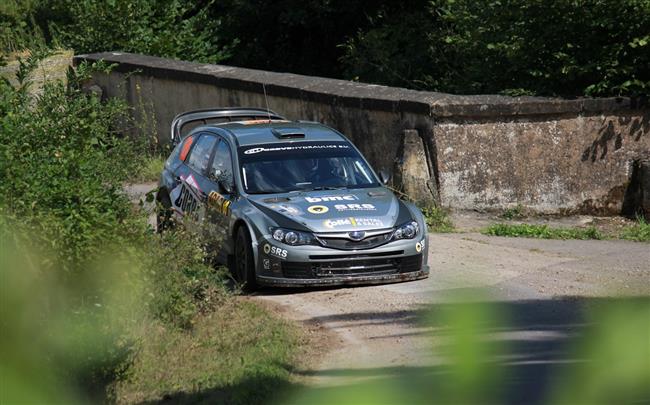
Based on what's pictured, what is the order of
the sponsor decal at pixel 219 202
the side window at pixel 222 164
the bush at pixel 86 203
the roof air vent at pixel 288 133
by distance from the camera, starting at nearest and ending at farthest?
the bush at pixel 86 203 → the sponsor decal at pixel 219 202 → the side window at pixel 222 164 → the roof air vent at pixel 288 133

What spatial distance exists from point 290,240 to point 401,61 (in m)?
11.6

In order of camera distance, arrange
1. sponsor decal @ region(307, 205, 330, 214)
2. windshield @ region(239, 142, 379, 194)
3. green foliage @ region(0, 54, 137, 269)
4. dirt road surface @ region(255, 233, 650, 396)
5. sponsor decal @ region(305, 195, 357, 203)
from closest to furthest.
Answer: green foliage @ region(0, 54, 137, 269)
dirt road surface @ region(255, 233, 650, 396)
sponsor decal @ region(307, 205, 330, 214)
sponsor decal @ region(305, 195, 357, 203)
windshield @ region(239, 142, 379, 194)

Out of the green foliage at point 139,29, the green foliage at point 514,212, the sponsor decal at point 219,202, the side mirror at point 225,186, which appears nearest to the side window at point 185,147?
the sponsor decal at point 219,202

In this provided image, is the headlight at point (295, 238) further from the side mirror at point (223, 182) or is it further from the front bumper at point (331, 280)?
the side mirror at point (223, 182)

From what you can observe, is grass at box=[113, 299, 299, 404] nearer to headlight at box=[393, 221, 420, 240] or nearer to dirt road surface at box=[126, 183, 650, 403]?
dirt road surface at box=[126, 183, 650, 403]

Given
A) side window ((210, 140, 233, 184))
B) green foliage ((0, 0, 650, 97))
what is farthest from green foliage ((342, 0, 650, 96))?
side window ((210, 140, 233, 184))

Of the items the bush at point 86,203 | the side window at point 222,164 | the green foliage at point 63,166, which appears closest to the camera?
the bush at point 86,203

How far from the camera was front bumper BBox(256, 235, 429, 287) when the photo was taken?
1002 cm

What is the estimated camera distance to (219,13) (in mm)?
25953

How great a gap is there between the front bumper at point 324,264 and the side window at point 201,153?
1.95m

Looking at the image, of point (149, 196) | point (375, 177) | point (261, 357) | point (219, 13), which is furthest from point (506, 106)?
point (219, 13)

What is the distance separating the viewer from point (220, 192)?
11062 millimetres

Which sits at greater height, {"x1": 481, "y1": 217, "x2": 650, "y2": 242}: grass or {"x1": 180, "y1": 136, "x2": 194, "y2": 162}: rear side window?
{"x1": 180, "y1": 136, "x2": 194, "y2": 162}: rear side window

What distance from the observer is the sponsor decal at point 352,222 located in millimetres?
10134
